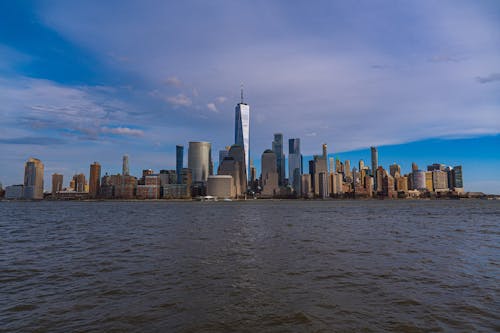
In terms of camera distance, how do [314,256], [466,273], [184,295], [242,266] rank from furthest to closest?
[314,256], [242,266], [466,273], [184,295]

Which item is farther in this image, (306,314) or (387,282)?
(387,282)

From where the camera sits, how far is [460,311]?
1512 centimetres

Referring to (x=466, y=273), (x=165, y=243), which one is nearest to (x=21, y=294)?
(x=165, y=243)

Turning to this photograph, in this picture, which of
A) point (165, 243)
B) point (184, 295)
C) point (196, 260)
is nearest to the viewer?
point (184, 295)

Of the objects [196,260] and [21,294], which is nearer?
[21,294]

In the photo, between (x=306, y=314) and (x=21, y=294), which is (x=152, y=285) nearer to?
(x=21, y=294)

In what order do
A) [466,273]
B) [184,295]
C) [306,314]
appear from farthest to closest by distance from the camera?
[466,273]
[184,295]
[306,314]

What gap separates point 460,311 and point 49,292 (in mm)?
21299

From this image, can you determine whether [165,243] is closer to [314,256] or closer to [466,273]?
[314,256]

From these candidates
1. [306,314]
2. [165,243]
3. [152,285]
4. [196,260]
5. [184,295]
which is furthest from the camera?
[165,243]

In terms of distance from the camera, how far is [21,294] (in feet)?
59.2

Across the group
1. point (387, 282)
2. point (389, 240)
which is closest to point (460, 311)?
point (387, 282)

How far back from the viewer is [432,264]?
25875 mm

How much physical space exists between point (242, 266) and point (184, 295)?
323 inches
